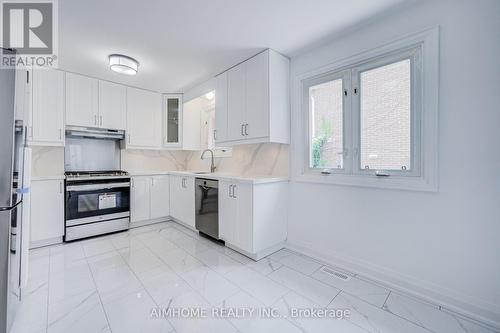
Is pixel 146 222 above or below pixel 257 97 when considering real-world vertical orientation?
below

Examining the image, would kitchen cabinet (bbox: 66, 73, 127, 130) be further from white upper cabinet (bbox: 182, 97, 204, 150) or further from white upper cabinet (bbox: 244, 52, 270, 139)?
white upper cabinet (bbox: 244, 52, 270, 139)

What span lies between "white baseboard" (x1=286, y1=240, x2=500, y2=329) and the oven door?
2.83 m

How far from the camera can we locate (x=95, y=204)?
9.70 ft

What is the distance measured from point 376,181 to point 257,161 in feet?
5.01

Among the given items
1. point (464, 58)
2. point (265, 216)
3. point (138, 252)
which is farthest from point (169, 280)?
point (464, 58)

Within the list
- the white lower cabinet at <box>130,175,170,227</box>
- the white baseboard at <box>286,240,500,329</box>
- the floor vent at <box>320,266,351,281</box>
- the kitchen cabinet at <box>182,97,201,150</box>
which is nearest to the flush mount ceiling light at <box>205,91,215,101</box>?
the kitchen cabinet at <box>182,97,201,150</box>

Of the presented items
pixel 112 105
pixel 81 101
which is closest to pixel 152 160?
pixel 112 105

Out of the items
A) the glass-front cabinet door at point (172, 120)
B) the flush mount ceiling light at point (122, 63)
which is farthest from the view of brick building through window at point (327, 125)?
the glass-front cabinet door at point (172, 120)

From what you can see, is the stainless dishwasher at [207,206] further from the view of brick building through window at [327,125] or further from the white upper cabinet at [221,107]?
the view of brick building through window at [327,125]

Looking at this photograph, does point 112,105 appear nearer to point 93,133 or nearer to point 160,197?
point 93,133

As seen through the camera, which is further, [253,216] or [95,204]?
[95,204]

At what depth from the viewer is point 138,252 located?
2.48 meters

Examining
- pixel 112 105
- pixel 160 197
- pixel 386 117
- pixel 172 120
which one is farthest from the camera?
pixel 172 120

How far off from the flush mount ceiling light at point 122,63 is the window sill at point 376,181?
2.45m
